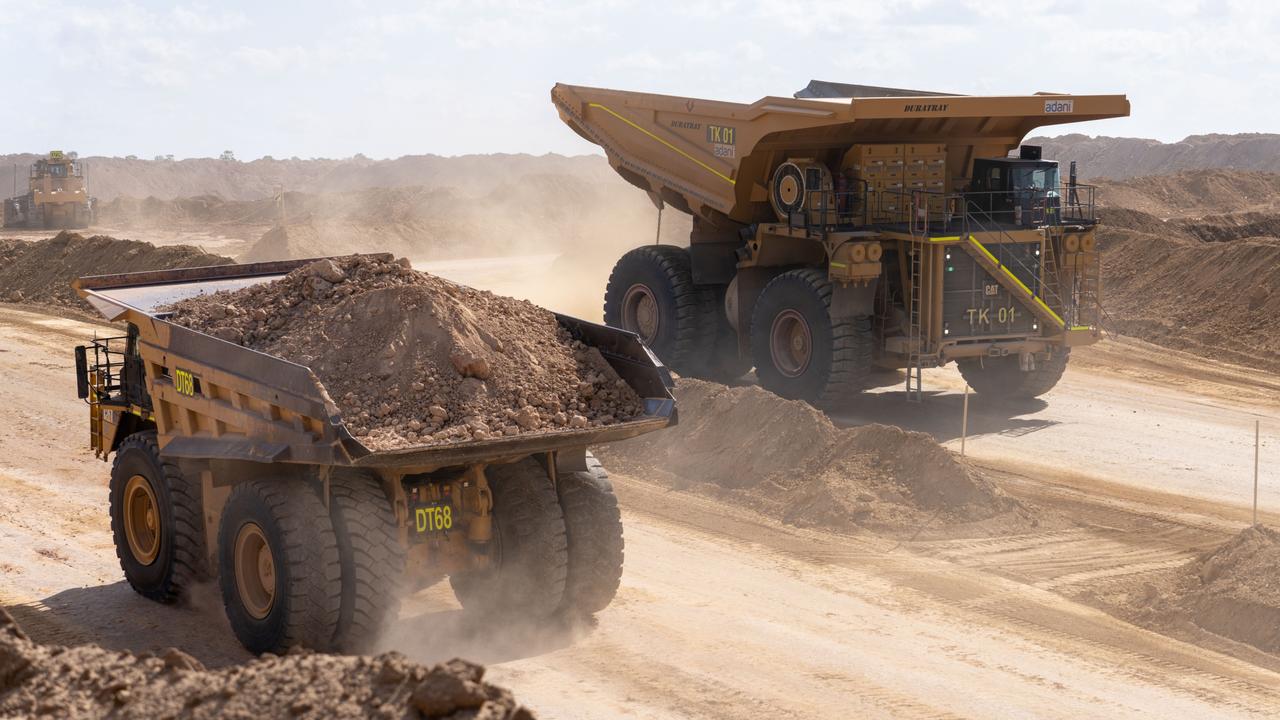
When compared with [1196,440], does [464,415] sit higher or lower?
higher

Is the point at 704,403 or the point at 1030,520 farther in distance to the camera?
the point at 704,403

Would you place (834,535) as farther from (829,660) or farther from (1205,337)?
(1205,337)

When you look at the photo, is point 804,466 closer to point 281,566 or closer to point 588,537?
point 588,537

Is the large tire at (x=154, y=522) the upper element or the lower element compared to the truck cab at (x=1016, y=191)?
lower

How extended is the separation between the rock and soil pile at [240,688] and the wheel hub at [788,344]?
10623mm

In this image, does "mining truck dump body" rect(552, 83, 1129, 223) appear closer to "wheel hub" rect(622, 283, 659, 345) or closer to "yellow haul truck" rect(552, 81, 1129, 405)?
"yellow haul truck" rect(552, 81, 1129, 405)

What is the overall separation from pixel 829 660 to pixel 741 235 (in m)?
9.71

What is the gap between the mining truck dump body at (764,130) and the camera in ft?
51.7

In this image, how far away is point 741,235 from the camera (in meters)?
17.7

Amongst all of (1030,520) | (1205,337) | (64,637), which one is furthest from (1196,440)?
(64,637)

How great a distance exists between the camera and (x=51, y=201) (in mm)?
51125

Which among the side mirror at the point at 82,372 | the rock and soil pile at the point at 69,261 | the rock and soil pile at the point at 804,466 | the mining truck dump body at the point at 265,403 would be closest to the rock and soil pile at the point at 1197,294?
the rock and soil pile at the point at 804,466

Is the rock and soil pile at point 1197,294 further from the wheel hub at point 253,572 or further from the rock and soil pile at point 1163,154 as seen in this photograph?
the rock and soil pile at point 1163,154

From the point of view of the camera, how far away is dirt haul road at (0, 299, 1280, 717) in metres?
8.00
